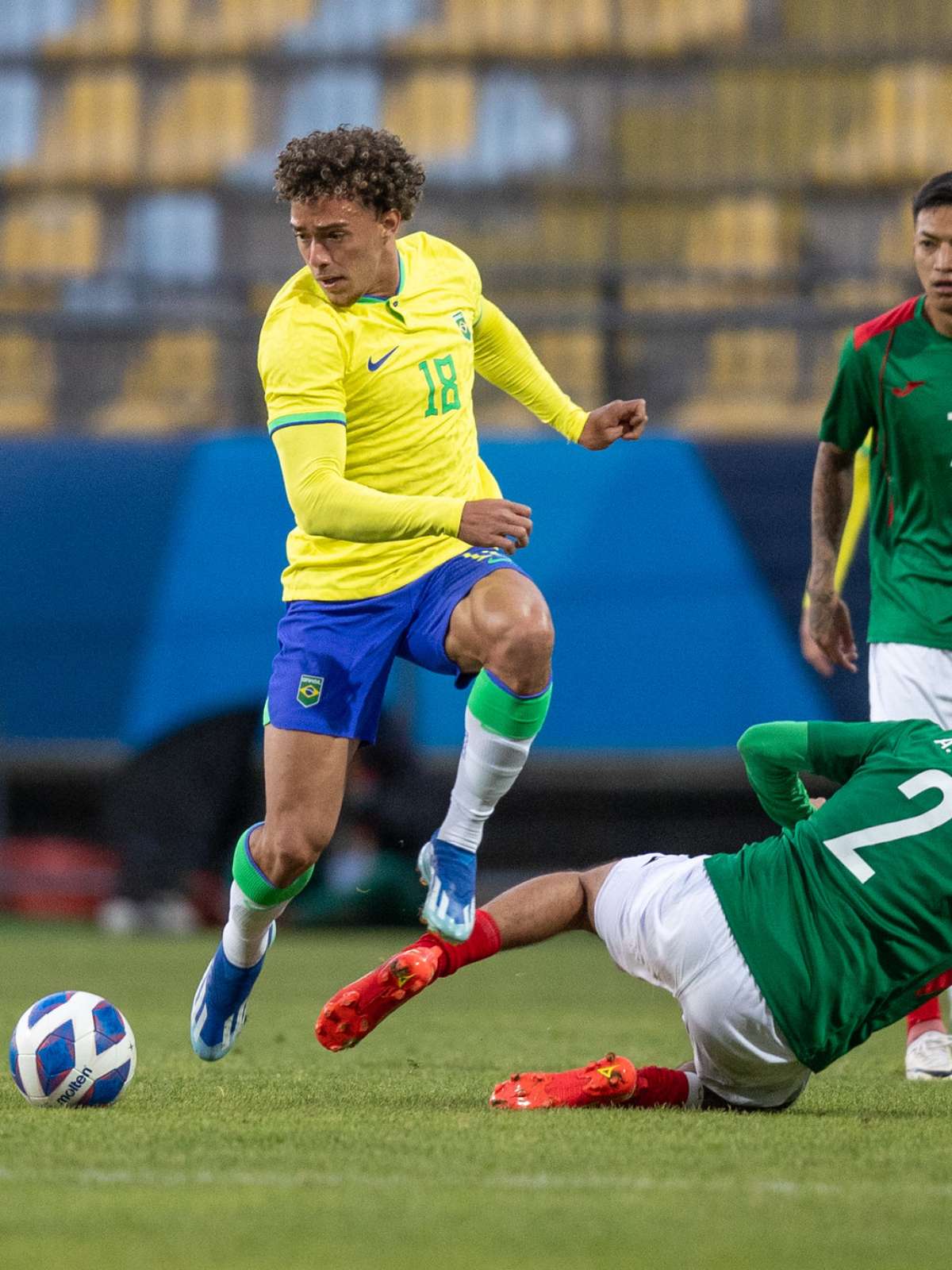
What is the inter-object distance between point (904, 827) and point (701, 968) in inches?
20.5

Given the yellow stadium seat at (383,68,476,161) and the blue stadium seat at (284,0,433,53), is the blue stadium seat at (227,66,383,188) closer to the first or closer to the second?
the yellow stadium seat at (383,68,476,161)

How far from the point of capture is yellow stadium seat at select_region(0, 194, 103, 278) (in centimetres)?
1608

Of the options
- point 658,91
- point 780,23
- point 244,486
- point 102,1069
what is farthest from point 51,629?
point 102,1069

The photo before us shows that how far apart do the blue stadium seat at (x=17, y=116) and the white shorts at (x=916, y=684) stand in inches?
494

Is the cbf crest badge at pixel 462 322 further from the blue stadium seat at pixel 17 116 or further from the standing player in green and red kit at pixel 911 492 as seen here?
the blue stadium seat at pixel 17 116

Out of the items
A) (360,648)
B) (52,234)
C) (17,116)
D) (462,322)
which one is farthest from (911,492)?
(17,116)

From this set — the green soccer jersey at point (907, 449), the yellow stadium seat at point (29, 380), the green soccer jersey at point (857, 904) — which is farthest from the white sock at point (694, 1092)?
the yellow stadium seat at point (29, 380)

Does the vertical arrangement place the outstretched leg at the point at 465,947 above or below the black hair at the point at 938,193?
below

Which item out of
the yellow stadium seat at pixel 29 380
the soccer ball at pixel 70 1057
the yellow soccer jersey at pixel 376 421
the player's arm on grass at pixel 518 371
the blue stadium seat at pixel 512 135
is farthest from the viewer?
the blue stadium seat at pixel 512 135

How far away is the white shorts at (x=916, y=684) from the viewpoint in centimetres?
532

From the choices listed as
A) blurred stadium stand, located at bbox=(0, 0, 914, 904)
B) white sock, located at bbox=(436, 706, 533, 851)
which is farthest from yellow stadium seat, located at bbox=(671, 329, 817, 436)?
white sock, located at bbox=(436, 706, 533, 851)

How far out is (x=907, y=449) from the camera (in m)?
5.38

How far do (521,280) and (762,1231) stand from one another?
40.2 feet

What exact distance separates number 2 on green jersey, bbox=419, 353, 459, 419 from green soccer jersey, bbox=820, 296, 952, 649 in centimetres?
108
